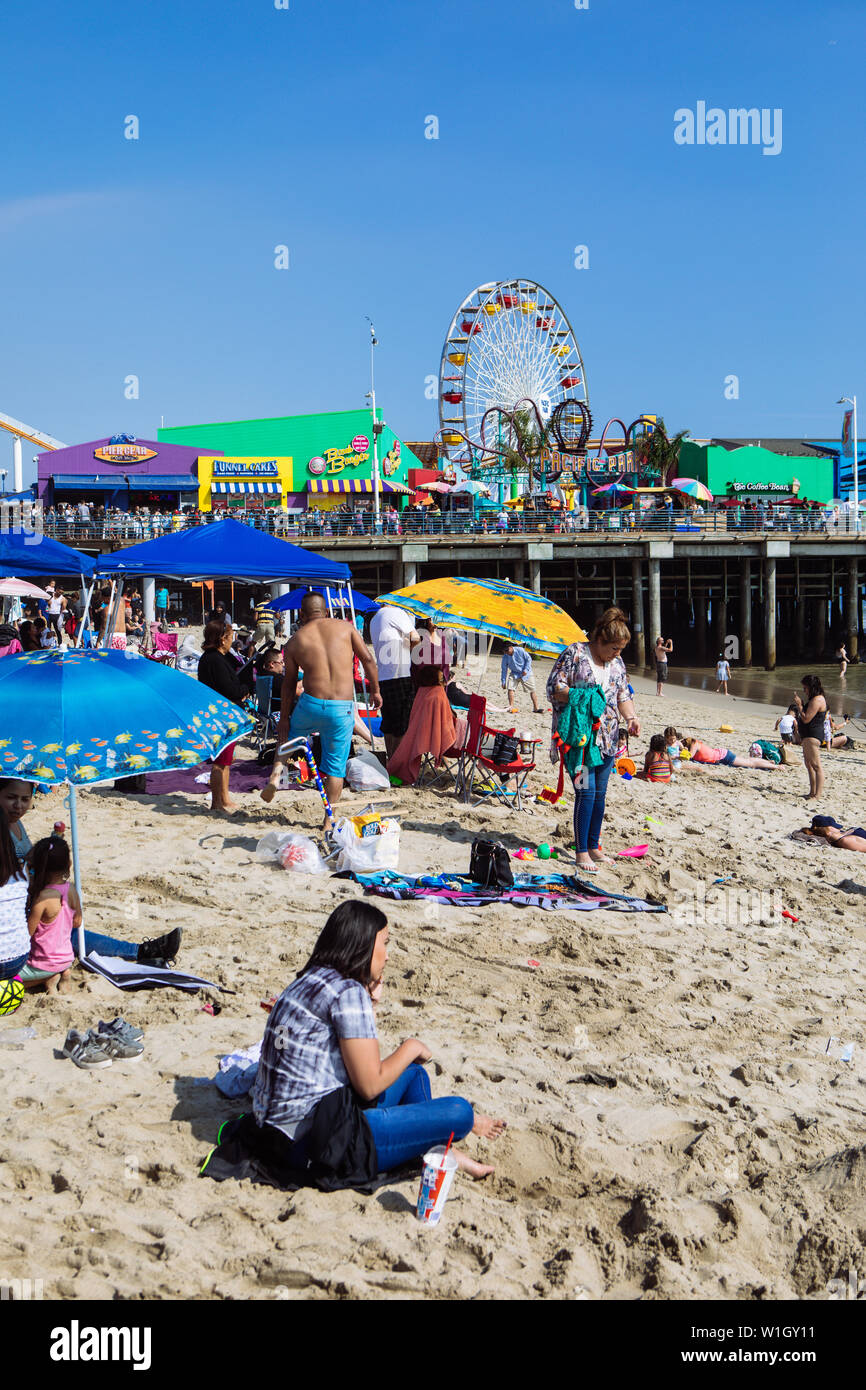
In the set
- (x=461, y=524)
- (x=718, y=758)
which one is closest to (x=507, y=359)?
(x=461, y=524)

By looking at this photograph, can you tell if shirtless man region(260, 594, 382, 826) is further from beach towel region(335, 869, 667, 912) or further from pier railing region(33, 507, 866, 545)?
pier railing region(33, 507, 866, 545)

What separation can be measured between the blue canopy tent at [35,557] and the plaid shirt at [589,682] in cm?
543

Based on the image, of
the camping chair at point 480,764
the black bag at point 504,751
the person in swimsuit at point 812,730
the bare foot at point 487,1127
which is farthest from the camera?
the person in swimsuit at point 812,730

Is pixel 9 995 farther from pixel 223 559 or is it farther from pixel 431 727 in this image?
pixel 223 559

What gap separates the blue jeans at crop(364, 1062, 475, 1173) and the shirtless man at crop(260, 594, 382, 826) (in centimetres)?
339

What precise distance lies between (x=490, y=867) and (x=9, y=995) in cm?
262

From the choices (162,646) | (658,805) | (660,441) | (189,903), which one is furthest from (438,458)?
(189,903)

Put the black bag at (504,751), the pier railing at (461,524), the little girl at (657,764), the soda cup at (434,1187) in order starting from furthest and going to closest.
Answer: the pier railing at (461,524) < the little girl at (657,764) < the black bag at (504,751) < the soda cup at (434,1187)

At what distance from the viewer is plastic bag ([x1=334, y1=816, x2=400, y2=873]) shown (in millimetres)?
5789

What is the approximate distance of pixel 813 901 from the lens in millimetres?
5871

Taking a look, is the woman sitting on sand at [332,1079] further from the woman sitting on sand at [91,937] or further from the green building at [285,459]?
the green building at [285,459]

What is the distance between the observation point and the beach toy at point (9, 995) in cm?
376

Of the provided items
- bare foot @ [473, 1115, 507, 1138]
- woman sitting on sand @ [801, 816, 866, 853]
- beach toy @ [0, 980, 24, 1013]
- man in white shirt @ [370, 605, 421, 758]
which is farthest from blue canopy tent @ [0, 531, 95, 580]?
bare foot @ [473, 1115, 507, 1138]

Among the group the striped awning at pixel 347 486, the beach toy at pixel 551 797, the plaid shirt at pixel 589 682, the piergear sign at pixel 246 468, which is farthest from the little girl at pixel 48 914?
the piergear sign at pixel 246 468
